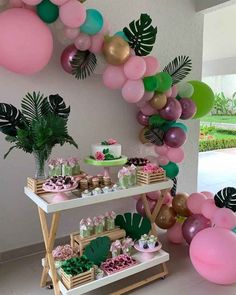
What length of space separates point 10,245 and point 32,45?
1.50m

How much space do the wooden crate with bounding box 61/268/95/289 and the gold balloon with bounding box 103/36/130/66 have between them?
134cm

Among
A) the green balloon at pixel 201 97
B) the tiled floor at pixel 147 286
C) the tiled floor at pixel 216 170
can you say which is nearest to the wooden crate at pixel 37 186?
the tiled floor at pixel 147 286

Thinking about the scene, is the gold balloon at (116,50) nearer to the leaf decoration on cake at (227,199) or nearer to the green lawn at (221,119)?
the leaf decoration on cake at (227,199)

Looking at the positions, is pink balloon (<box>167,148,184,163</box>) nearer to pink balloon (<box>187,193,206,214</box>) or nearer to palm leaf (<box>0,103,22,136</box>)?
pink balloon (<box>187,193,206,214</box>)

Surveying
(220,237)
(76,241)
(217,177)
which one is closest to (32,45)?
(76,241)

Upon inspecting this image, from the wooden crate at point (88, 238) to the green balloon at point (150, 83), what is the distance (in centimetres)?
104

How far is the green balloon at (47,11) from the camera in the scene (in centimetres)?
171

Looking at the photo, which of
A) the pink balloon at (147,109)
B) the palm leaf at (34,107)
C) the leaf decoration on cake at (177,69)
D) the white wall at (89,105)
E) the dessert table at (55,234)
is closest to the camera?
the dessert table at (55,234)

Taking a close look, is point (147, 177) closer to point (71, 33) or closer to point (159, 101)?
point (159, 101)

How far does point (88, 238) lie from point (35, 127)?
2.64 feet

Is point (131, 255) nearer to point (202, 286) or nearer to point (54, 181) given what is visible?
point (202, 286)

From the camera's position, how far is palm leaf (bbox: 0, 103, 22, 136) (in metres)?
1.56

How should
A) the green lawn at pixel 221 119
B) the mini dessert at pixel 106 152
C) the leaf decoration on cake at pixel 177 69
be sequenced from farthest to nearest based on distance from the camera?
1. the green lawn at pixel 221 119
2. the leaf decoration on cake at pixel 177 69
3. the mini dessert at pixel 106 152

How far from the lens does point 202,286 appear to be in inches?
73.3
